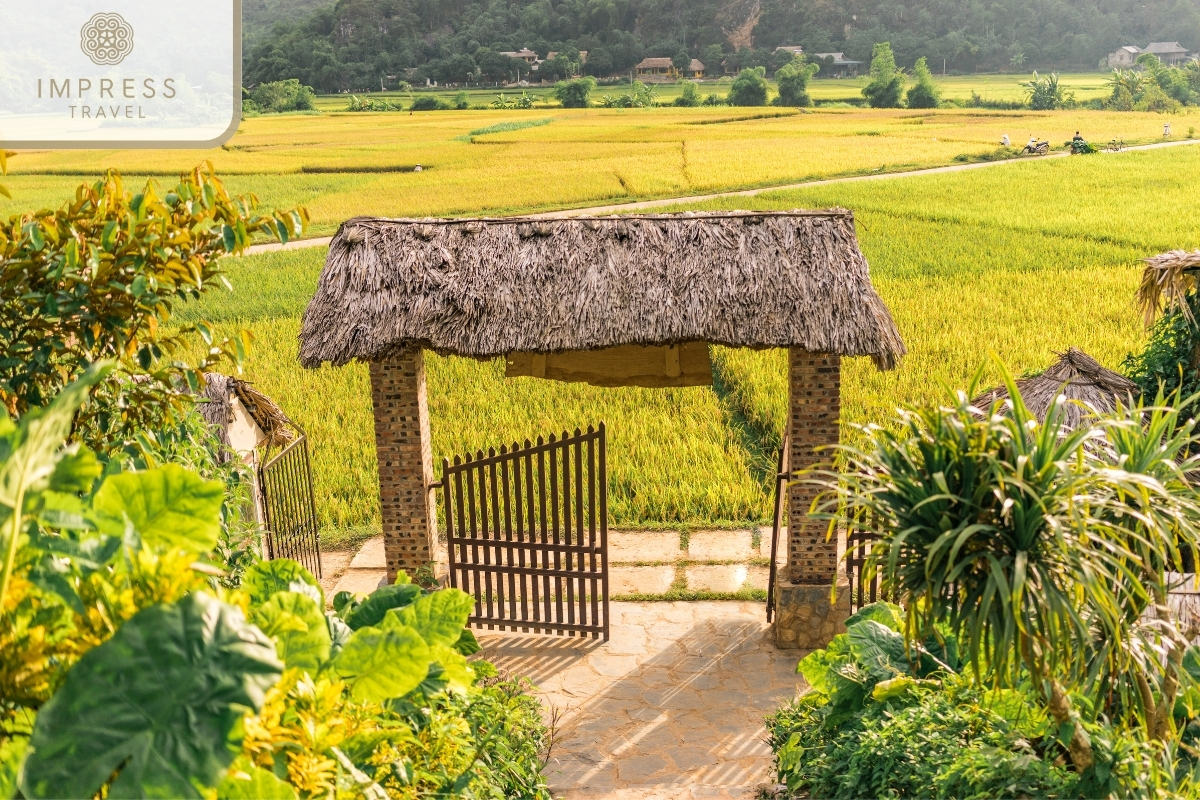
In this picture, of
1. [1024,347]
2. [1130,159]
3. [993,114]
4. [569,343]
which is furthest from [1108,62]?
[569,343]

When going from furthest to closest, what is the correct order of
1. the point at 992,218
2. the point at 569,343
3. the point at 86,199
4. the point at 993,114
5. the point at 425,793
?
the point at 993,114 → the point at 992,218 → the point at 569,343 → the point at 86,199 → the point at 425,793

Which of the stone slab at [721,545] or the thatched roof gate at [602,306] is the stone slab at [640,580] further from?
the thatched roof gate at [602,306]

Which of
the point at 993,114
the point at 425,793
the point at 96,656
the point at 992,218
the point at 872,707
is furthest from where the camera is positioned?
the point at 993,114

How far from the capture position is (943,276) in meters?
20.5

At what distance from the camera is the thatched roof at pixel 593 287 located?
750 cm

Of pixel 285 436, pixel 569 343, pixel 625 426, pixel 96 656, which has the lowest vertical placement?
pixel 625 426

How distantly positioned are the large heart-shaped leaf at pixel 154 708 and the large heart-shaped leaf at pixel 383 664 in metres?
1.29

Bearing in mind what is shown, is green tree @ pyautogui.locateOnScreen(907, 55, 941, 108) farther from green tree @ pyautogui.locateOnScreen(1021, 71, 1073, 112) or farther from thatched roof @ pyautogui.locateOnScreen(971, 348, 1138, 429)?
thatched roof @ pyautogui.locateOnScreen(971, 348, 1138, 429)

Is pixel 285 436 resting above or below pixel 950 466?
below

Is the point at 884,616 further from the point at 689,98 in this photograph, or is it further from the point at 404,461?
the point at 689,98

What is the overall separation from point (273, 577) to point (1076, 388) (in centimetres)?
655

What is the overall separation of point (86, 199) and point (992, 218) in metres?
25.1

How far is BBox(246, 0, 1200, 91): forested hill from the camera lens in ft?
197

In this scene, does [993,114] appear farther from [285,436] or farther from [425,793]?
[425,793]
